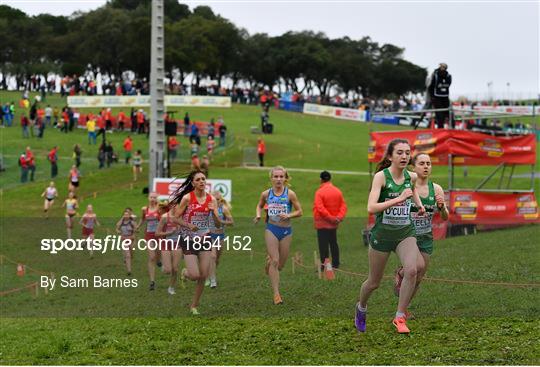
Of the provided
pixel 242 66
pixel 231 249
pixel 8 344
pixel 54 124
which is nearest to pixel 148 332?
pixel 8 344

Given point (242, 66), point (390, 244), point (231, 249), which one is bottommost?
point (231, 249)

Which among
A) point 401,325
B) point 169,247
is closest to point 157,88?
point 169,247

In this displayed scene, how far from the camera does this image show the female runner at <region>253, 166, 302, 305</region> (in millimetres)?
14109

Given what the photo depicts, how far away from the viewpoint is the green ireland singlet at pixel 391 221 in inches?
408

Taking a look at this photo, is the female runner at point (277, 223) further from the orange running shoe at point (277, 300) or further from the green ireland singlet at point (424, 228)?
the green ireland singlet at point (424, 228)

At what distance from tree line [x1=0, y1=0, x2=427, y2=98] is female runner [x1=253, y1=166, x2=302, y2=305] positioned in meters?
46.1

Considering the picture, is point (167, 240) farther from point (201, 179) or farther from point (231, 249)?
point (231, 249)

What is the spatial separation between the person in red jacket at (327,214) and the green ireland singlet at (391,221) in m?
7.95

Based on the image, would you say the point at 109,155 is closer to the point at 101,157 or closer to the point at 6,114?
the point at 101,157

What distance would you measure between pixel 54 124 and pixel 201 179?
50005 mm

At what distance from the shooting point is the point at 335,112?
85.3 meters

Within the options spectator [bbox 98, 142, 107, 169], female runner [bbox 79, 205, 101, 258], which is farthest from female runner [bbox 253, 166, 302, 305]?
spectator [bbox 98, 142, 107, 169]

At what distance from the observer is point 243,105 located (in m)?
87.4

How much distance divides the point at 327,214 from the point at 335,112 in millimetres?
67550
